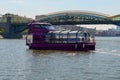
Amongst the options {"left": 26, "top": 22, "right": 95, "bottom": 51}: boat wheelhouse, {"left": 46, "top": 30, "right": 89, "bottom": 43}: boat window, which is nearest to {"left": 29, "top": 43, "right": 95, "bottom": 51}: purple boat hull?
{"left": 26, "top": 22, "right": 95, "bottom": 51}: boat wheelhouse

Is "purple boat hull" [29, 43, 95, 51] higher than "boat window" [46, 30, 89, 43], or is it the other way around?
"boat window" [46, 30, 89, 43]

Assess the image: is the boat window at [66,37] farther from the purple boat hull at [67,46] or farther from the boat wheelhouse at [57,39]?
the purple boat hull at [67,46]

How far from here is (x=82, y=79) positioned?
A: 121ft

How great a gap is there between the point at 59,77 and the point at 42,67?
851 centimetres

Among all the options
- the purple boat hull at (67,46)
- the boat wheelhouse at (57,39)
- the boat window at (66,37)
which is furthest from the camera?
the boat window at (66,37)

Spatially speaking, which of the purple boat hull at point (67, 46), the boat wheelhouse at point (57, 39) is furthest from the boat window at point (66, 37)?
the purple boat hull at point (67, 46)

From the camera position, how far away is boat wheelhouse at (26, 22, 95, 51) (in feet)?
257

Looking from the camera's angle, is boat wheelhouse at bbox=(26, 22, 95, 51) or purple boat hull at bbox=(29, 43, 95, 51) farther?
boat wheelhouse at bbox=(26, 22, 95, 51)

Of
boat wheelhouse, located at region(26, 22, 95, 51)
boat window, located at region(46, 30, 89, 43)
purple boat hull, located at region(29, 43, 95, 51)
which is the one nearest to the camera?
purple boat hull, located at region(29, 43, 95, 51)

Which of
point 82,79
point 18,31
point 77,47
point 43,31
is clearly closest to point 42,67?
point 82,79

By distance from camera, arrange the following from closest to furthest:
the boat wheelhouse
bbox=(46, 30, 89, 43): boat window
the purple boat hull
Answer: the purple boat hull < the boat wheelhouse < bbox=(46, 30, 89, 43): boat window

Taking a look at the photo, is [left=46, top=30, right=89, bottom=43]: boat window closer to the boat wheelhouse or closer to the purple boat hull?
the boat wheelhouse

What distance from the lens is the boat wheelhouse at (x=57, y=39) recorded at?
3078 inches

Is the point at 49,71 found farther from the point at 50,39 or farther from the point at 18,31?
the point at 18,31
